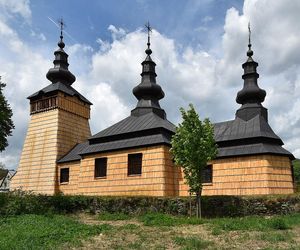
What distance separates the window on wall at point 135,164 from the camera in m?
25.7

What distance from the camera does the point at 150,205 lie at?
65.1ft

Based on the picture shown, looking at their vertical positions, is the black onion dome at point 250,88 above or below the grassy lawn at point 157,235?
above

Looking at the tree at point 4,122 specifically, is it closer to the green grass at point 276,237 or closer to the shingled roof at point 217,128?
the shingled roof at point 217,128

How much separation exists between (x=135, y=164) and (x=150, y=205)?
6.47 meters

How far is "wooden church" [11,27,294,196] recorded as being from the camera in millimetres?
23766

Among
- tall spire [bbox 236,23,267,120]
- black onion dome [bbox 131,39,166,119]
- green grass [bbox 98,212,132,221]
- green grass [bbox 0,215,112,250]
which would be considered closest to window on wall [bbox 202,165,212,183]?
tall spire [bbox 236,23,267,120]

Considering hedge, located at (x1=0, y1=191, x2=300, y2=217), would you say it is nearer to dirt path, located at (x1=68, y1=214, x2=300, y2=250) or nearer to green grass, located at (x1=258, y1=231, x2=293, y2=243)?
dirt path, located at (x1=68, y1=214, x2=300, y2=250)

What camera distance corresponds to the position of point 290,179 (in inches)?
945

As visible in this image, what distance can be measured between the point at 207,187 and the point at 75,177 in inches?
480

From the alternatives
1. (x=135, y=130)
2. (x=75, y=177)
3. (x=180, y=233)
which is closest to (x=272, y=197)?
(x=180, y=233)

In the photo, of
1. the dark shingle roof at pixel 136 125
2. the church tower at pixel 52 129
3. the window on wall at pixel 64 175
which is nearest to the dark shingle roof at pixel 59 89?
the church tower at pixel 52 129

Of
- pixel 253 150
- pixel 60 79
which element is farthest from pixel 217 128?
pixel 60 79

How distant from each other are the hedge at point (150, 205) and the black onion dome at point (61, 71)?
1755 cm

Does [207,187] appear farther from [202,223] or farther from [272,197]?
[202,223]
